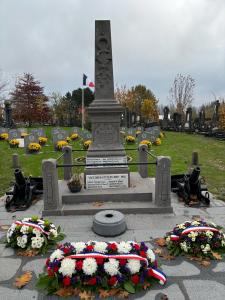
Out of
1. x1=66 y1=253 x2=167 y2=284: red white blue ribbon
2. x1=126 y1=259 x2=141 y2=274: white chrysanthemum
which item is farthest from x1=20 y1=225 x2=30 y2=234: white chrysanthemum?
x1=126 y1=259 x2=141 y2=274: white chrysanthemum

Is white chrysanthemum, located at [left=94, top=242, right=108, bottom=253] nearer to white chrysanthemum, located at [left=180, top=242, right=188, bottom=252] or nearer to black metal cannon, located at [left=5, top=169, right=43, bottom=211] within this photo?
white chrysanthemum, located at [left=180, top=242, right=188, bottom=252]

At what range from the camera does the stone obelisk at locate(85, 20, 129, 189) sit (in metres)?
7.15

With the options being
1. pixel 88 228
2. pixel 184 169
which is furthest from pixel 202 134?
pixel 88 228

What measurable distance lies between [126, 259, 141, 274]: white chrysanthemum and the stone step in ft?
8.22

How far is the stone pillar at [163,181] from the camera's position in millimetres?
5824

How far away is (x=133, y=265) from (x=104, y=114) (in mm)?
4696

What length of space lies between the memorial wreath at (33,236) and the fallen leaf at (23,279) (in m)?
0.53

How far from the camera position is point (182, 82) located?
43125mm

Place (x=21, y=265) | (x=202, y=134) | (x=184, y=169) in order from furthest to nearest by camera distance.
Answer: (x=202, y=134) < (x=184, y=169) < (x=21, y=265)

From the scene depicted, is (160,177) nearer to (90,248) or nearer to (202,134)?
(90,248)

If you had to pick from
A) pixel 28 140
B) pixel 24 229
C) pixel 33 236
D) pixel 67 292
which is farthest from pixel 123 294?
pixel 28 140

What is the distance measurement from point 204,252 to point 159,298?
1235 millimetres

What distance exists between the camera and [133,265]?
11.0 ft

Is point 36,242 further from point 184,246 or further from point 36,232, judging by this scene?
point 184,246
